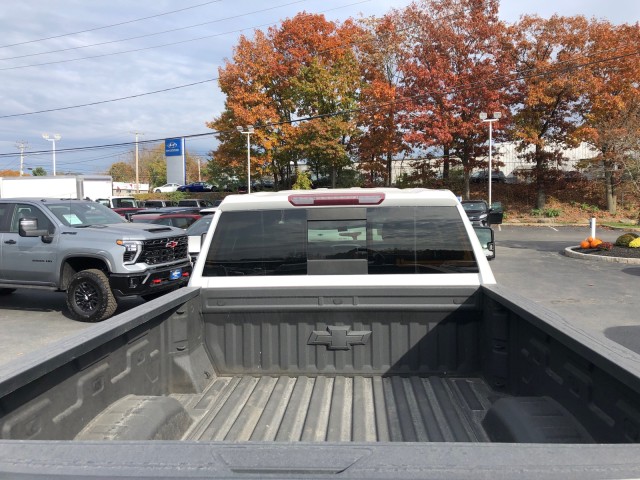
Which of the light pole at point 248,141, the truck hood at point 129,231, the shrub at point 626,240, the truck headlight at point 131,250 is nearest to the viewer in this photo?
the truck headlight at point 131,250

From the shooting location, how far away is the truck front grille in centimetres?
883

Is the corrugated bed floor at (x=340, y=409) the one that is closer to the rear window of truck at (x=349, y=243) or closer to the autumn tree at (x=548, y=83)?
the rear window of truck at (x=349, y=243)

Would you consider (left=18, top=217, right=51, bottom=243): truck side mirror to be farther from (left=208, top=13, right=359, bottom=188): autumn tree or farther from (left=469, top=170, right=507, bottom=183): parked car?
(left=469, top=170, right=507, bottom=183): parked car

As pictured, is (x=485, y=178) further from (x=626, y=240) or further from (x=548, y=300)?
(x=548, y=300)

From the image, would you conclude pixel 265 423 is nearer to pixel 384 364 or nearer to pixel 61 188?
pixel 384 364

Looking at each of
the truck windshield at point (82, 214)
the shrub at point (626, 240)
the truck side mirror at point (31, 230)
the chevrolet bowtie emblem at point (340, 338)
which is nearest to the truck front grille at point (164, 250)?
the truck windshield at point (82, 214)

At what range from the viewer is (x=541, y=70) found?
3106 centimetres

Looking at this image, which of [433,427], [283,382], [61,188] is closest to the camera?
[433,427]

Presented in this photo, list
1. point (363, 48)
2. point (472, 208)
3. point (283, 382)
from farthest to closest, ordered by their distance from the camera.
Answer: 1. point (363, 48)
2. point (472, 208)
3. point (283, 382)

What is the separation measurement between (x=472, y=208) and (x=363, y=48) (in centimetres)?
2089

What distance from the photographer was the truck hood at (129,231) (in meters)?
8.68

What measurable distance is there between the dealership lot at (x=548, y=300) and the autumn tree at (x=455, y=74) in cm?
1463

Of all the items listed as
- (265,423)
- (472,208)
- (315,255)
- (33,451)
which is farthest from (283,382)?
(472,208)

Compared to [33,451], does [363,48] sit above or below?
above
